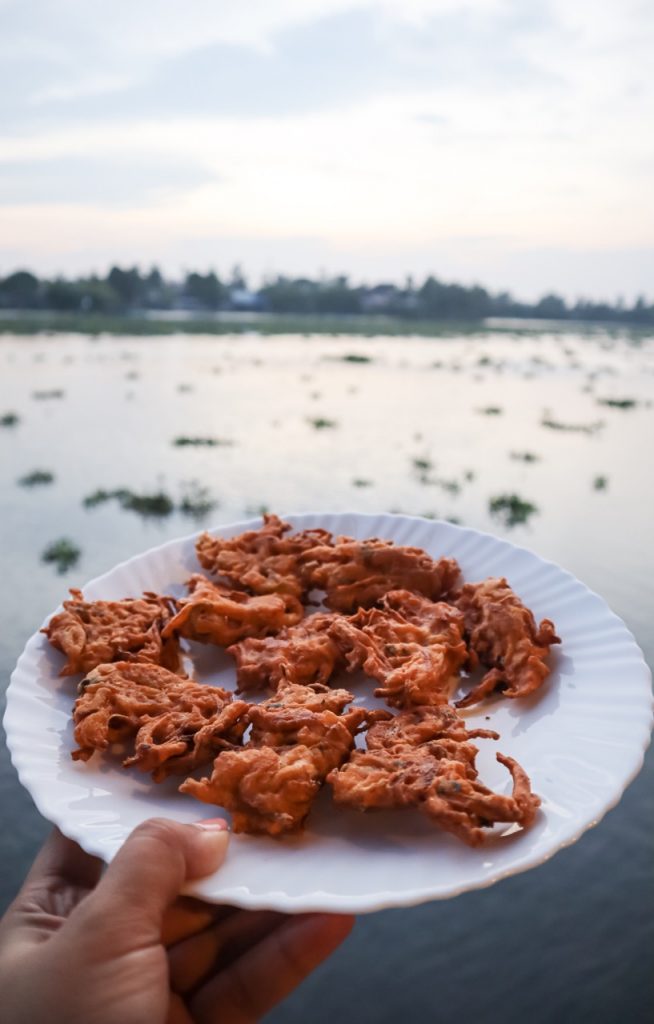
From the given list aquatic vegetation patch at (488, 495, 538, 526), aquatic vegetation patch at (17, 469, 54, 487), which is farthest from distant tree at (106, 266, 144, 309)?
aquatic vegetation patch at (488, 495, 538, 526)

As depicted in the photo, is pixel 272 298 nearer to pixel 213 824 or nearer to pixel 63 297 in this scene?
pixel 63 297

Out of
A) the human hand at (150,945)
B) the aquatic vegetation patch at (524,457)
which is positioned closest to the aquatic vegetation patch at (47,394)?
the aquatic vegetation patch at (524,457)

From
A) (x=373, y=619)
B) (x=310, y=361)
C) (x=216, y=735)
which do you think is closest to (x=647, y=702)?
(x=373, y=619)

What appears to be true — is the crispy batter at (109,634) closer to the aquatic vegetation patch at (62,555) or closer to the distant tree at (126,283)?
the aquatic vegetation patch at (62,555)

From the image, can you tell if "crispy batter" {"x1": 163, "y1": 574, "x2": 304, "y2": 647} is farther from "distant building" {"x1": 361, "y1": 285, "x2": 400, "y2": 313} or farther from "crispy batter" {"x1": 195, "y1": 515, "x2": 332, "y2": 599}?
"distant building" {"x1": 361, "y1": 285, "x2": 400, "y2": 313}

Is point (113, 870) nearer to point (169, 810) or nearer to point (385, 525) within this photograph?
point (169, 810)

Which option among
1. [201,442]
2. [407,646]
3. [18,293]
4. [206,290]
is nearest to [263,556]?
[407,646]
